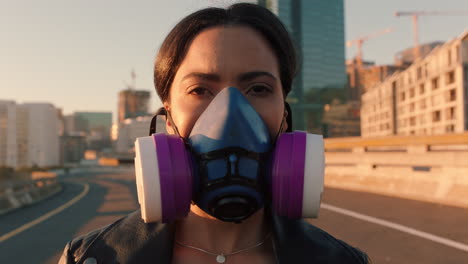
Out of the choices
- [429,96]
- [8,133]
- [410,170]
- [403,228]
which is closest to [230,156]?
[403,228]

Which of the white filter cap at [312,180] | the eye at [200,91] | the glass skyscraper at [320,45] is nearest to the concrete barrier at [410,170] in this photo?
the white filter cap at [312,180]

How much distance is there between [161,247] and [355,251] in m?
0.81

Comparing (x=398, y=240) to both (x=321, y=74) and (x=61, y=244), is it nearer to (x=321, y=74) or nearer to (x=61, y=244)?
(x=61, y=244)

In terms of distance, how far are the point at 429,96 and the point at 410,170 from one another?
8460 centimetres

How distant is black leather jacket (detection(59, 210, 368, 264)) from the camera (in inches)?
64.9

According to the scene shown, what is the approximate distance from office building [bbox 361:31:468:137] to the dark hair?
58035 millimetres

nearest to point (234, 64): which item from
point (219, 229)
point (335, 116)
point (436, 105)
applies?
point (219, 229)

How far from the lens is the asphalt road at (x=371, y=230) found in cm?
426

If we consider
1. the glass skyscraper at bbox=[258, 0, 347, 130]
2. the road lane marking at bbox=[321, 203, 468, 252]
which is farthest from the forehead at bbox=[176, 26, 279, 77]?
the glass skyscraper at bbox=[258, 0, 347, 130]

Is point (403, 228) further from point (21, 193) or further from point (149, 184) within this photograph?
point (21, 193)

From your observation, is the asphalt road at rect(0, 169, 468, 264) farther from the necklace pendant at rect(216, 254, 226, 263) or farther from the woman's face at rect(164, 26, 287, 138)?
the woman's face at rect(164, 26, 287, 138)

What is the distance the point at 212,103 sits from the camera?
184 cm

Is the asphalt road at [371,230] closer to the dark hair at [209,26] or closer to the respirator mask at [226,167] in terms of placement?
the respirator mask at [226,167]

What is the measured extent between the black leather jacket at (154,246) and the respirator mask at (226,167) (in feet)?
0.23
